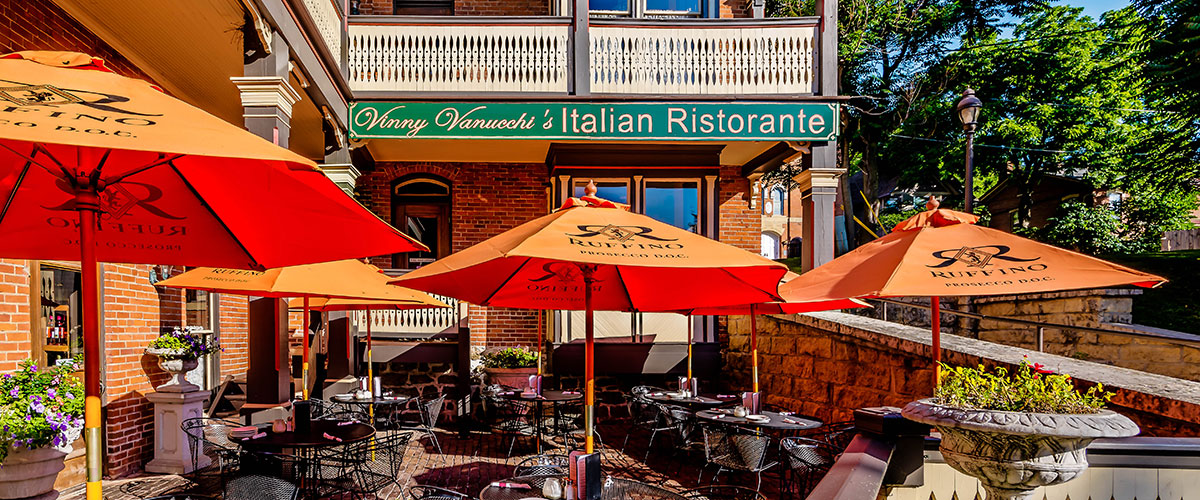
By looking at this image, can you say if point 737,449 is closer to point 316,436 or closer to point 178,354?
point 316,436

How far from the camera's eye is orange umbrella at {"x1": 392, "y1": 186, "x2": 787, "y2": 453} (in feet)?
9.45

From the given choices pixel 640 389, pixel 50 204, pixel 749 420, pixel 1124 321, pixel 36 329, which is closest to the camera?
pixel 50 204

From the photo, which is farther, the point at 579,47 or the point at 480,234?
the point at 480,234

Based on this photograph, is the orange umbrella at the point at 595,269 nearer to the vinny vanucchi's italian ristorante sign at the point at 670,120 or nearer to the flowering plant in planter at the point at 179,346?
the flowering plant in planter at the point at 179,346

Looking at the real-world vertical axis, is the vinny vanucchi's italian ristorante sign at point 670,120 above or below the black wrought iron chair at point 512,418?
above

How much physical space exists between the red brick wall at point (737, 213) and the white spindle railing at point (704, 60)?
8.53 ft

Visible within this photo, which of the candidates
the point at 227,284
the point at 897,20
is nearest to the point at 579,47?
the point at 227,284

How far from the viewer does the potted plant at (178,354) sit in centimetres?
660

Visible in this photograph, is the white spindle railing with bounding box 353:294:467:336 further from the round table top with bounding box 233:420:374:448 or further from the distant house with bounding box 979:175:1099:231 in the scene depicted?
the distant house with bounding box 979:175:1099:231

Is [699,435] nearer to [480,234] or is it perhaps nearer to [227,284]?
[227,284]

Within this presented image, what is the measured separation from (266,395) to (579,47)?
572 cm

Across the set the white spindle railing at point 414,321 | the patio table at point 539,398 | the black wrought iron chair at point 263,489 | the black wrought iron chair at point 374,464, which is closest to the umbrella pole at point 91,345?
the black wrought iron chair at point 263,489

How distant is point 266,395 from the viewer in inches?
259

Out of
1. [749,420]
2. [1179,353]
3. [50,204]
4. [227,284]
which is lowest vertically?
[749,420]
